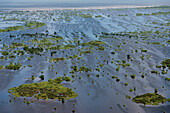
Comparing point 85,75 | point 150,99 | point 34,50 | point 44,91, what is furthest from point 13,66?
point 150,99

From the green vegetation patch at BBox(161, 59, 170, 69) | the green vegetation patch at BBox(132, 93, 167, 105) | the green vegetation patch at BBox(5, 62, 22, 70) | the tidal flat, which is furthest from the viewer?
the green vegetation patch at BBox(161, 59, 170, 69)

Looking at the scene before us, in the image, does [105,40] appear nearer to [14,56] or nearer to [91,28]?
[91,28]

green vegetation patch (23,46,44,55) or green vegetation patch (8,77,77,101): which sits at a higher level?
green vegetation patch (23,46,44,55)

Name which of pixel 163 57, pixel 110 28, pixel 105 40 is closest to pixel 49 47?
pixel 105 40

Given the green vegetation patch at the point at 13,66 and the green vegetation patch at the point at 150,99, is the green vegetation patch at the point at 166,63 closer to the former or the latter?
the green vegetation patch at the point at 150,99

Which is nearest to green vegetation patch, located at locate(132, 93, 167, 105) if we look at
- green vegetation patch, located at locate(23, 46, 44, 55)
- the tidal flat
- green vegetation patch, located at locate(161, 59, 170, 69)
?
the tidal flat

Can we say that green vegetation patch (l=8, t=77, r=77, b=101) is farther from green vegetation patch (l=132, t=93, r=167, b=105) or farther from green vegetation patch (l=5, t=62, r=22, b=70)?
green vegetation patch (l=132, t=93, r=167, b=105)
